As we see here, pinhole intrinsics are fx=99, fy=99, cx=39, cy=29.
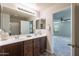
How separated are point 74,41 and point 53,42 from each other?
0.74m

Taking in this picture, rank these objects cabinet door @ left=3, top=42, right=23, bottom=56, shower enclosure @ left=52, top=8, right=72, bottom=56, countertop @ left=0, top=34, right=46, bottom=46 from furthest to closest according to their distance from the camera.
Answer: countertop @ left=0, top=34, right=46, bottom=46 → cabinet door @ left=3, top=42, right=23, bottom=56 → shower enclosure @ left=52, top=8, right=72, bottom=56

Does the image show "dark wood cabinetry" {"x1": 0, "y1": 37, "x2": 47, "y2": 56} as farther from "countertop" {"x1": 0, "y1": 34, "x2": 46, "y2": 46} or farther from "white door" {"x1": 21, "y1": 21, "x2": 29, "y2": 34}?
"white door" {"x1": 21, "y1": 21, "x2": 29, "y2": 34}

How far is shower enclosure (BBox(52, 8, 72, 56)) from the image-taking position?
1567mm

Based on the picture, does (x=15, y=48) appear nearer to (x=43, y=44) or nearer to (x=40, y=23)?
(x=43, y=44)

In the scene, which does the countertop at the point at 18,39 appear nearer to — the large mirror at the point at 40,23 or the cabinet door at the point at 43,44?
the cabinet door at the point at 43,44

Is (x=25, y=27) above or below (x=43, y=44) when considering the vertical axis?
above

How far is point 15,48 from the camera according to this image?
188cm

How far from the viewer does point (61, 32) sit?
1.72 meters

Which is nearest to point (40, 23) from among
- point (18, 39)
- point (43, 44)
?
point (43, 44)

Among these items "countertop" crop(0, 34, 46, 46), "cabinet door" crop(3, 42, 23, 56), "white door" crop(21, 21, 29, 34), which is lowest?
"cabinet door" crop(3, 42, 23, 56)

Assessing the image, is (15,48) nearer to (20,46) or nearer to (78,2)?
(20,46)

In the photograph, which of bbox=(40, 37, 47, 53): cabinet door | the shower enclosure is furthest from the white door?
the shower enclosure

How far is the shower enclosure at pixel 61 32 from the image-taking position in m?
1.57

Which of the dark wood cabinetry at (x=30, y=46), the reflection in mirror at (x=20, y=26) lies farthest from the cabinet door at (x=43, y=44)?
the reflection in mirror at (x=20, y=26)
